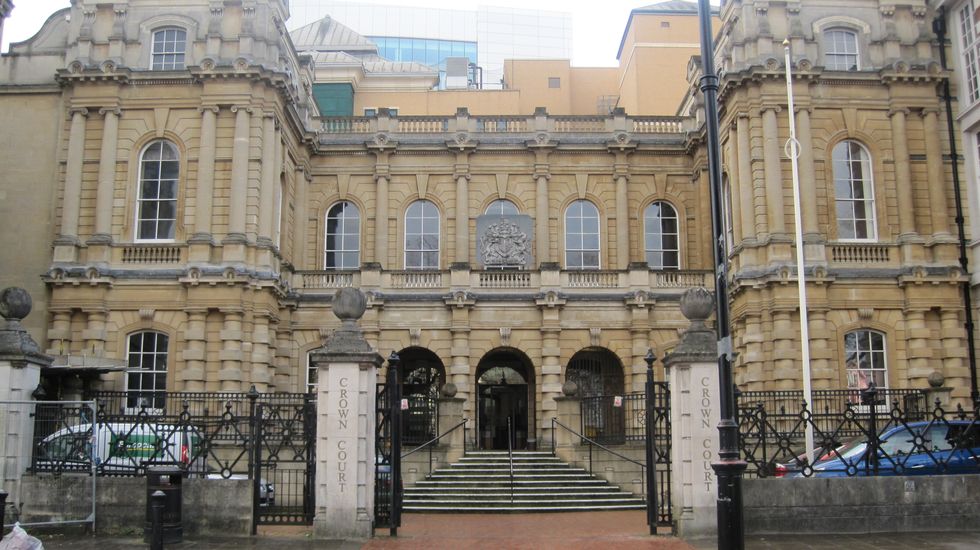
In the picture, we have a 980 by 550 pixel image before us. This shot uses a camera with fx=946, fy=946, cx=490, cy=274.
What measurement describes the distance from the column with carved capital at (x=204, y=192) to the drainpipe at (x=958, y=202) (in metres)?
23.3

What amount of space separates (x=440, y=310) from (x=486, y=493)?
12.3 meters

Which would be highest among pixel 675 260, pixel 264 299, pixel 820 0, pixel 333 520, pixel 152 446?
pixel 820 0

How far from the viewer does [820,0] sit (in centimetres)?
3116

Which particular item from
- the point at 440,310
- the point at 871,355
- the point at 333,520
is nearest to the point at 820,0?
the point at 871,355

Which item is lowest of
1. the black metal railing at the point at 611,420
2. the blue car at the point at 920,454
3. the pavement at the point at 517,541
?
the pavement at the point at 517,541

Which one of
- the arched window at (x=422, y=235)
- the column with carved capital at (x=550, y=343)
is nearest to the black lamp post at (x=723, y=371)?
the column with carved capital at (x=550, y=343)

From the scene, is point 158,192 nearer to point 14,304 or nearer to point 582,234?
point 14,304

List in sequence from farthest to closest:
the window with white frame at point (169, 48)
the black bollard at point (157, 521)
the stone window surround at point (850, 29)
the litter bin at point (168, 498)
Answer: the window with white frame at point (169, 48) → the stone window surround at point (850, 29) → the litter bin at point (168, 498) → the black bollard at point (157, 521)

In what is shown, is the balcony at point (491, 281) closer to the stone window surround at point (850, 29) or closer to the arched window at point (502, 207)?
the arched window at point (502, 207)

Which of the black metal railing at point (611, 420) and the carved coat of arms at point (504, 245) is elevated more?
the carved coat of arms at point (504, 245)

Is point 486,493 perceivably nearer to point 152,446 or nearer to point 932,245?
point 152,446

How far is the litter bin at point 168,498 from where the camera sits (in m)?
14.0

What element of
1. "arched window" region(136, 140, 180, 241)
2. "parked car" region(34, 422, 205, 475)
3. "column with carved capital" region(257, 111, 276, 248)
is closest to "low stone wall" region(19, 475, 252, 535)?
"parked car" region(34, 422, 205, 475)

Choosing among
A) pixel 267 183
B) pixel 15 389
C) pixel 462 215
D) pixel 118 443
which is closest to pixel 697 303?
pixel 118 443
